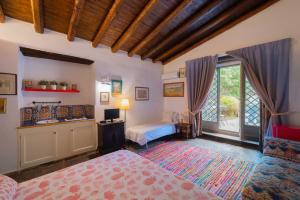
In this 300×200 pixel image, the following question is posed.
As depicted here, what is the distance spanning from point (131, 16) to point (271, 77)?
10.7 feet

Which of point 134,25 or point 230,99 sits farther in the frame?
point 230,99

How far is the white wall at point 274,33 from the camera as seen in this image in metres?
2.74

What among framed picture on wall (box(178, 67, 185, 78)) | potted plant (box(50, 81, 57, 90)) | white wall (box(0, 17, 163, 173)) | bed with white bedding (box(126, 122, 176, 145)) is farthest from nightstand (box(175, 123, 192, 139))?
potted plant (box(50, 81, 57, 90))

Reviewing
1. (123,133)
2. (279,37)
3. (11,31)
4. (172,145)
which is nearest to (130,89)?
(123,133)

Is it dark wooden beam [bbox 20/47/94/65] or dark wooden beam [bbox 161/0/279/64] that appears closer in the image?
dark wooden beam [bbox 20/47/94/65]

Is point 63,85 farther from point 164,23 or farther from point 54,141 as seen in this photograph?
point 164,23

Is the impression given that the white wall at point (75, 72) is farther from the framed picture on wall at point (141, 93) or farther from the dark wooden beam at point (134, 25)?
the dark wooden beam at point (134, 25)

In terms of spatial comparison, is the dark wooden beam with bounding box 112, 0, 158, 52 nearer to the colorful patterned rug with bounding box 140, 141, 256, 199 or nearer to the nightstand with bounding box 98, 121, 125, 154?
the nightstand with bounding box 98, 121, 125, 154

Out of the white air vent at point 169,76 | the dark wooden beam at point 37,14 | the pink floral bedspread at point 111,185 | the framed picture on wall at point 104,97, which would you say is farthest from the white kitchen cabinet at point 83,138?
the white air vent at point 169,76

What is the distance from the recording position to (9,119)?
245 cm

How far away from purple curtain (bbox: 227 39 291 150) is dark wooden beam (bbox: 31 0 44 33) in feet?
14.1

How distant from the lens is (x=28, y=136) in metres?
2.62

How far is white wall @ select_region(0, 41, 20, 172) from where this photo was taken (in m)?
2.40

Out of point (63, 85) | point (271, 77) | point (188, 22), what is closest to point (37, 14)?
point (63, 85)
